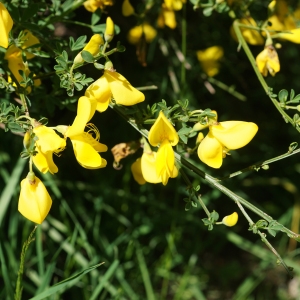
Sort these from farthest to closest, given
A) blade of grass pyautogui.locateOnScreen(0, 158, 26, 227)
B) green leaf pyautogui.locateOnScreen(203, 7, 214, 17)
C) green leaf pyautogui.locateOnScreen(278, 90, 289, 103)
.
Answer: blade of grass pyautogui.locateOnScreen(0, 158, 26, 227), green leaf pyautogui.locateOnScreen(203, 7, 214, 17), green leaf pyautogui.locateOnScreen(278, 90, 289, 103)

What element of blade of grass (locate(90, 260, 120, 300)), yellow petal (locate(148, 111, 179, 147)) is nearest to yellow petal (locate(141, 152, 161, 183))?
yellow petal (locate(148, 111, 179, 147))

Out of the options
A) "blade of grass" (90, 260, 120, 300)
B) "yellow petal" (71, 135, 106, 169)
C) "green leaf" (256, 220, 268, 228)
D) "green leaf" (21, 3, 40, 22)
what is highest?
"green leaf" (21, 3, 40, 22)

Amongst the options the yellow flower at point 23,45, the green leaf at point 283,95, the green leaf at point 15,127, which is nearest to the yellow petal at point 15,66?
the yellow flower at point 23,45

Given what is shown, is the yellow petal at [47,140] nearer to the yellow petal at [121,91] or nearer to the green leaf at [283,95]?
the yellow petal at [121,91]

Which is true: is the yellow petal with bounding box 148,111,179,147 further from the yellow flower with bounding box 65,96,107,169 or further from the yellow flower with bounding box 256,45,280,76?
the yellow flower with bounding box 256,45,280,76

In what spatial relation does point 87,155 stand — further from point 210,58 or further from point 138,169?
point 210,58

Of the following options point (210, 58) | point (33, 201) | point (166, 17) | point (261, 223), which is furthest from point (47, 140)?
point (210, 58)

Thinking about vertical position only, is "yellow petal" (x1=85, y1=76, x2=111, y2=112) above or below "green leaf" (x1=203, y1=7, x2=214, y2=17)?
above
